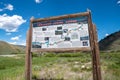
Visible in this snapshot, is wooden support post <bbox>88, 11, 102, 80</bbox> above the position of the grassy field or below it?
above

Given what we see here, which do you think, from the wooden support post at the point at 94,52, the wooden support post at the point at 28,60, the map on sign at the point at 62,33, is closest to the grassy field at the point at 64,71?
the wooden support post at the point at 28,60

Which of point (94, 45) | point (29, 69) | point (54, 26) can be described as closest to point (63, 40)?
point (54, 26)

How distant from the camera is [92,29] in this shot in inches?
306

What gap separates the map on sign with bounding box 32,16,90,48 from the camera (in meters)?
8.01

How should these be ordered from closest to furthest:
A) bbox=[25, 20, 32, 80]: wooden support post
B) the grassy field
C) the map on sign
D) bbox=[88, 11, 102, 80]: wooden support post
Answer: bbox=[88, 11, 102, 80]: wooden support post → the map on sign → bbox=[25, 20, 32, 80]: wooden support post → the grassy field

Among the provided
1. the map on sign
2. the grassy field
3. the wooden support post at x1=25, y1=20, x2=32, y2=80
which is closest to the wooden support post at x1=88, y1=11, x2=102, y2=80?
the map on sign

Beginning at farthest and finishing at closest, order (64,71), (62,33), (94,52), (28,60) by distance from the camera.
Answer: (64,71)
(28,60)
(62,33)
(94,52)

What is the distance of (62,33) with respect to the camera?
27.7 ft

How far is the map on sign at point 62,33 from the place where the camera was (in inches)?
315

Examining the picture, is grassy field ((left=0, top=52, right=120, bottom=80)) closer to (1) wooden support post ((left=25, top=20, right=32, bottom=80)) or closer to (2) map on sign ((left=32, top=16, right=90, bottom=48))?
(1) wooden support post ((left=25, top=20, right=32, bottom=80))

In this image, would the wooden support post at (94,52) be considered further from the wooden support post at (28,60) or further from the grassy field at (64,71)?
the wooden support post at (28,60)

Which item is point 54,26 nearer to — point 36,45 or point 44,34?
point 44,34

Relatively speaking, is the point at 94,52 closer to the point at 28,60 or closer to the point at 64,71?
the point at 28,60

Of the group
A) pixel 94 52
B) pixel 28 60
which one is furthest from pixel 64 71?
pixel 94 52
